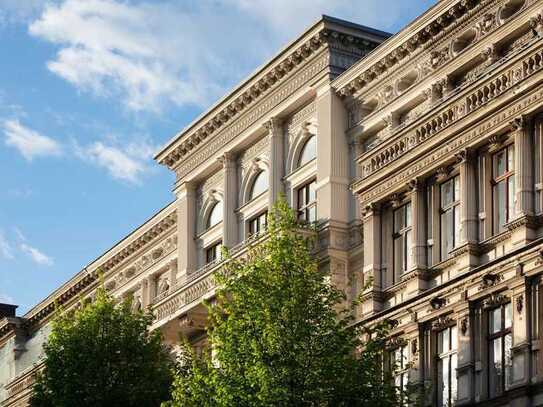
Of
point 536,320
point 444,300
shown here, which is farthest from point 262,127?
point 536,320

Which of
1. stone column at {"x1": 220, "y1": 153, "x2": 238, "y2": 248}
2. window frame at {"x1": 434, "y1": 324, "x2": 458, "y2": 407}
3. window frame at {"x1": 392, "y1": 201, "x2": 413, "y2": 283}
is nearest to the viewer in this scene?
window frame at {"x1": 434, "y1": 324, "x2": 458, "y2": 407}

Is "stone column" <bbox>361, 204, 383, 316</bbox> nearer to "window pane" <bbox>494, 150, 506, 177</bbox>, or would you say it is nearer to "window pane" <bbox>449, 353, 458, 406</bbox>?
"window pane" <bbox>449, 353, 458, 406</bbox>

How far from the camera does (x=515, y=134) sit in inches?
1718

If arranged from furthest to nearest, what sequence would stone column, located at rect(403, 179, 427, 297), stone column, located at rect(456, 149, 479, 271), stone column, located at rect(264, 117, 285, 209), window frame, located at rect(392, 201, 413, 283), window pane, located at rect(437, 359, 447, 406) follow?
1. stone column, located at rect(264, 117, 285, 209)
2. window frame, located at rect(392, 201, 413, 283)
3. stone column, located at rect(403, 179, 427, 297)
4. window pane, located at rect(437, 359, 447, 406)
5. stone column, located at rect(456, 149, 479, 271)

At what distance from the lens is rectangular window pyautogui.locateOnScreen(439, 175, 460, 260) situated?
4616 cm

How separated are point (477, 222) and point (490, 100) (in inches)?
135

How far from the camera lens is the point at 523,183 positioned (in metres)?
43.0

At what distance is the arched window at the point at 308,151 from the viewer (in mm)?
58094

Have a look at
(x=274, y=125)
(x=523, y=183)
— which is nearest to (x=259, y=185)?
(x=274, y=125)

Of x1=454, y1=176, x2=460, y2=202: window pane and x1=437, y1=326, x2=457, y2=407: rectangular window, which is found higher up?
x1=454, y1=176, x2=460, y2=202: window pane

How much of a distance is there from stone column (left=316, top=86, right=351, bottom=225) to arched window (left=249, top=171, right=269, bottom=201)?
4882mm

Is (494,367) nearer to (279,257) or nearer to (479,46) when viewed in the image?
(279,257)

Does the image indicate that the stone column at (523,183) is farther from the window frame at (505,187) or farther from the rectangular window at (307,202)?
the rectangular window at (307,202)

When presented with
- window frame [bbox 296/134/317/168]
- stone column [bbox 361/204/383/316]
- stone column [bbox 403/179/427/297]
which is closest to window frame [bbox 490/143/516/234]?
stone column [bbox 403/179/427/297]
